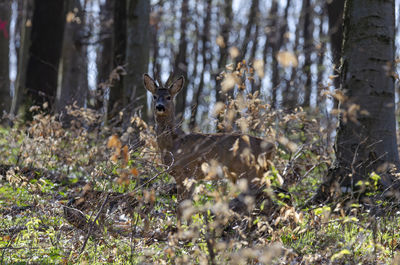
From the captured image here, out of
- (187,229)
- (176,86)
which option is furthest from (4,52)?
(187,229)

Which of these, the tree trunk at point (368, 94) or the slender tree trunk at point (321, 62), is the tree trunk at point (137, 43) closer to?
the slender tree trunk at point (321, 62)

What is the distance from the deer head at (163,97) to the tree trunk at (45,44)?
598 centimetres

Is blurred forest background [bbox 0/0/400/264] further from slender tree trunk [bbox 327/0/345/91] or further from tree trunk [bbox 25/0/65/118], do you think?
tree trunk [bbox 25/0/65/118]

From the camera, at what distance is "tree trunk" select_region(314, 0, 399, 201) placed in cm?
618

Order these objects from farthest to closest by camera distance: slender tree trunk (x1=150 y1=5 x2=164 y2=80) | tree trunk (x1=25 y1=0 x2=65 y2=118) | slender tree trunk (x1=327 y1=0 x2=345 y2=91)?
1. tree trunk (x1=25 y1=0 x2=65 y2=118)
2. slender tree trunk (x1=327 y1=0 x2=345 y2=91)
3. slender tree trunk (x1=150 y1=5 x2=164 y2=80)

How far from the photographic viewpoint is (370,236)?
5078mm

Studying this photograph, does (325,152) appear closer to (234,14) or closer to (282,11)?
(234,14)

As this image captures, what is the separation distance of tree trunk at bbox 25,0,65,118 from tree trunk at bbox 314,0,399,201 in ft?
29.2

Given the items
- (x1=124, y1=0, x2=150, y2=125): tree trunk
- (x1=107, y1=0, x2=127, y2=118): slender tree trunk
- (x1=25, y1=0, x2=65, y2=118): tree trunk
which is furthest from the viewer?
(x1=25, y1=0, x2=65, y2=118): tree trunk

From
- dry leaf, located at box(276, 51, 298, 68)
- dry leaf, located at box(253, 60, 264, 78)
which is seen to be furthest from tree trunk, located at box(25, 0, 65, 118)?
dry leaf, located at box(276, 51, 298, 68)

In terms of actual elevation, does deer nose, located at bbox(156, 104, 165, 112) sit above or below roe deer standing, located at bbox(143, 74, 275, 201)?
above

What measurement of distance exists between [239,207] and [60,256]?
1.74 meters

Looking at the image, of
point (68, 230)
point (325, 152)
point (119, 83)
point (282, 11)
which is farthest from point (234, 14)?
point (68, 230)

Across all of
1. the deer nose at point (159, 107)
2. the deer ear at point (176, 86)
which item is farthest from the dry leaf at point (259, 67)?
the deer ear at point (176, 86)
